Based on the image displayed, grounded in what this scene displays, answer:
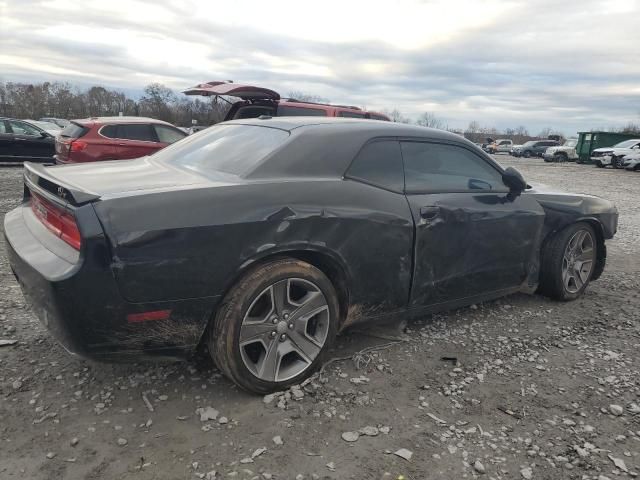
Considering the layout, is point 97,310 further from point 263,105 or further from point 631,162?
point 631,162

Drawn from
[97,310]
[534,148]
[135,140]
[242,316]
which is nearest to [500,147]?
[534,148]

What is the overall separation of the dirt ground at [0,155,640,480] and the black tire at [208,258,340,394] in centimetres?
13

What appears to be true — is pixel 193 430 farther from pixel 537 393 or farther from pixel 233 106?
pixel 233 106

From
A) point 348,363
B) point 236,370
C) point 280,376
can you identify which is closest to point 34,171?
point 236,370

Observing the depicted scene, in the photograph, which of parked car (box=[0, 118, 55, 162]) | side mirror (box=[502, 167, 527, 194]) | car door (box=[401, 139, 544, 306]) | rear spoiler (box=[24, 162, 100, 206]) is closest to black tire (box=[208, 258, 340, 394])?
rear spoiler (box=[24, 162, 100, 206])

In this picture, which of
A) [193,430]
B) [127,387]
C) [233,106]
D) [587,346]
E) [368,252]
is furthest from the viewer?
[233,106]

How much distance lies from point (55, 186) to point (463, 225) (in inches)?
98.0

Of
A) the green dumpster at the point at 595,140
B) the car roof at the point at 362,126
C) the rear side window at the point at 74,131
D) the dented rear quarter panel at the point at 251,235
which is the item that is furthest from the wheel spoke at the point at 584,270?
the green dumpster at the point at 595,140

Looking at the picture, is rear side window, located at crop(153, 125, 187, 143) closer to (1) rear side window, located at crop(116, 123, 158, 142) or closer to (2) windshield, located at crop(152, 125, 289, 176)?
(1) rear side window, located at crop(116, 123, 158, 142)

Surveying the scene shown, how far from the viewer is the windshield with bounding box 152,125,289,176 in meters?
2.92

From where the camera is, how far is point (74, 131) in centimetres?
916

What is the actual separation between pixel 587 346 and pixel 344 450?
2.16m

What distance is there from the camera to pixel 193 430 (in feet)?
7.87

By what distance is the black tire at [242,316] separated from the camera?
2500 millimetres
